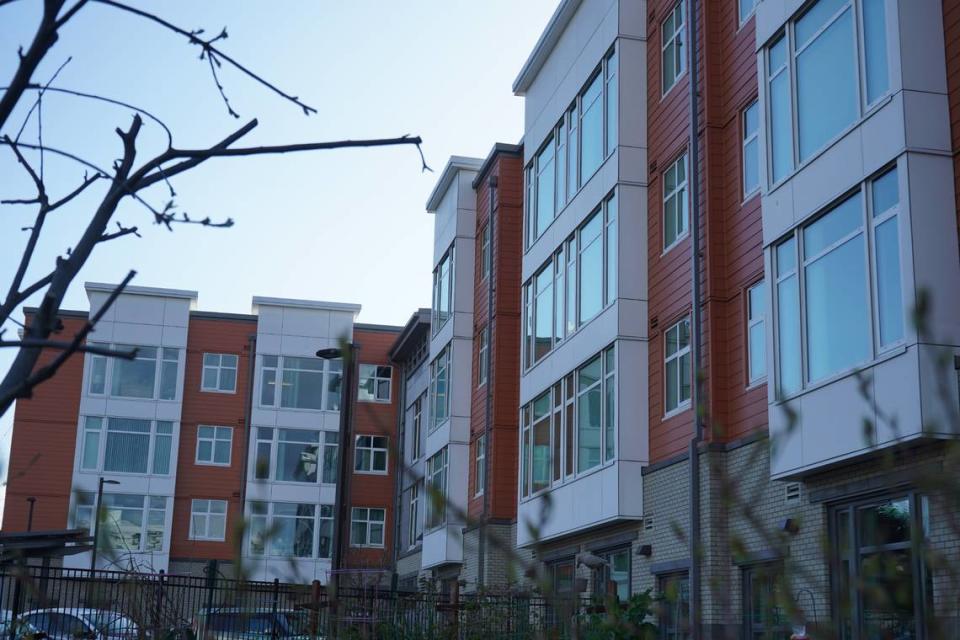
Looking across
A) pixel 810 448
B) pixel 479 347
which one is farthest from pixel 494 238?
pixel 810 448

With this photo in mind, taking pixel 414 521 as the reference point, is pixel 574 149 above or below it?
above

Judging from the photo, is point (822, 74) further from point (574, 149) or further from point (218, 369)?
point (218, 369)

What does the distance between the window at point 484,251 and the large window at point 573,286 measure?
15.6 ft

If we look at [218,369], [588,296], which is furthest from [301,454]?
[588,296]

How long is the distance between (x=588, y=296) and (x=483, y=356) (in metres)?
9.41

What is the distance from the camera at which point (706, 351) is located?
18.7 meters

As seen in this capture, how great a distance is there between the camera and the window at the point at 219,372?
48719mm

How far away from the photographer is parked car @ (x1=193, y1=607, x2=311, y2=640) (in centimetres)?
372

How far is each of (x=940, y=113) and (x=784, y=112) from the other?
126 inches

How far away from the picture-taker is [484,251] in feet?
108

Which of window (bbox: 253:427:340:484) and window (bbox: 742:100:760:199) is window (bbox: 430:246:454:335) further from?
window (bbox: 742:100:760:199)

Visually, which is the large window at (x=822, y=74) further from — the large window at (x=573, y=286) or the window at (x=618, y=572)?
the window at (x=618, y=572)

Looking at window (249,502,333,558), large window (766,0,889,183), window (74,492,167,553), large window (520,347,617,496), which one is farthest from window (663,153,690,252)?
window (74,492,167,553)

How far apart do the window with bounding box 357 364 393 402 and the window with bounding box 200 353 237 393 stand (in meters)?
4.98
